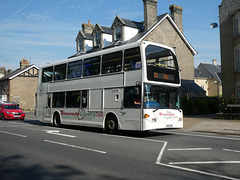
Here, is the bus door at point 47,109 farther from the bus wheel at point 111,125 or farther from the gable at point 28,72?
the gable at point 28,72

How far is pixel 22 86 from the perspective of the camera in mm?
55531

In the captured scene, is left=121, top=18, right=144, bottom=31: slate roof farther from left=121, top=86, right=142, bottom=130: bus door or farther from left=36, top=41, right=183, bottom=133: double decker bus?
left=121, top=86, right=142, bottom=130: bus door

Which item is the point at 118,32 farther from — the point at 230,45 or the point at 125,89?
the point at 125,89

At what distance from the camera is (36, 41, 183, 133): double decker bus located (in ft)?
36.5

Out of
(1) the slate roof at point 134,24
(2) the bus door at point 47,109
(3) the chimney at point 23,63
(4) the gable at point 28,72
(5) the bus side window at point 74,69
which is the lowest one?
(2) the bus door at point 47,109

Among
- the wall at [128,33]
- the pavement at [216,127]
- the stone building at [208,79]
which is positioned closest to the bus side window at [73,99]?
the pavement at [216,127]

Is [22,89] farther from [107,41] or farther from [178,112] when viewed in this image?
[178,112]

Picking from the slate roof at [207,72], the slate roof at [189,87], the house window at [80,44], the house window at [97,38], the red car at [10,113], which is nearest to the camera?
the red car at [10,113]

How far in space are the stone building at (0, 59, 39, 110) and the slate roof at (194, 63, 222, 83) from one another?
35892mm

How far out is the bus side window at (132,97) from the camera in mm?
11024

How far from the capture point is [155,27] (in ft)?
103

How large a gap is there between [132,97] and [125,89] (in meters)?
0.60

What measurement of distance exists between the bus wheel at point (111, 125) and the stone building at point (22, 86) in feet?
149

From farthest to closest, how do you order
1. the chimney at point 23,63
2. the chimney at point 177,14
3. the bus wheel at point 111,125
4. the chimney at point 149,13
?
1. the chimney at point 23,63
2. the chimney at point 177,14
3. the chimney at point 149,13
4. the bus wheel at point 111,125
